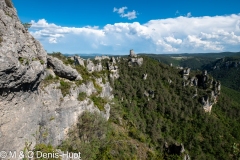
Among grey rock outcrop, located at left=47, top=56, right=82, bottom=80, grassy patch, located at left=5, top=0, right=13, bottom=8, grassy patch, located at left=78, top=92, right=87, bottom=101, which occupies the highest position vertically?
grassy patch, located at left=5, top=0, right=13, bottom=8

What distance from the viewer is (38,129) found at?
19.9 m

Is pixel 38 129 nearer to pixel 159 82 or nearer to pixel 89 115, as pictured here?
pixel 89 115

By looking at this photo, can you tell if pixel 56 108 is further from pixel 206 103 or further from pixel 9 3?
pixel 206 103

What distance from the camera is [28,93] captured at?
17.4 meters

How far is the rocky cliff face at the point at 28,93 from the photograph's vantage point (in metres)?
14.5

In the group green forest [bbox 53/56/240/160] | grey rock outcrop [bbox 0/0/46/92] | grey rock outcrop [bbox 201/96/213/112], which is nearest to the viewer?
grey rock outcrop [bbox 0/0/46/92]

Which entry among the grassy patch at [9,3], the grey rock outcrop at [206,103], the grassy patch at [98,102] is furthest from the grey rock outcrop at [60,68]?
the grey rock outcrop at [206,103]

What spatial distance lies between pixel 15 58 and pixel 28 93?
4.09 m

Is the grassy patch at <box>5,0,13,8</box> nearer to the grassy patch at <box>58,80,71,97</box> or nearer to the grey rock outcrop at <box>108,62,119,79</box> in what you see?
the grassy patch at <box>58,80,71,97</box>

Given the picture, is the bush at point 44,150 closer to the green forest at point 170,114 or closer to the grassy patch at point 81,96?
the grassy patch at point 81,96

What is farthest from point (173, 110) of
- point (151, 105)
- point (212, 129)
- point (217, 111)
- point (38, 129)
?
point (38, 129)

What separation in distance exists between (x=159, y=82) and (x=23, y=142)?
91.9 meters

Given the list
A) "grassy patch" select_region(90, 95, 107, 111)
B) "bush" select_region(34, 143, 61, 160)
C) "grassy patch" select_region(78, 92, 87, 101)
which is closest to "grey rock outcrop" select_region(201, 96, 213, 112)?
"grassy patch" select_region(90, 95, 107, 111)

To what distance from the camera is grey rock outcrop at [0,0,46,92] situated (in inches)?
536
